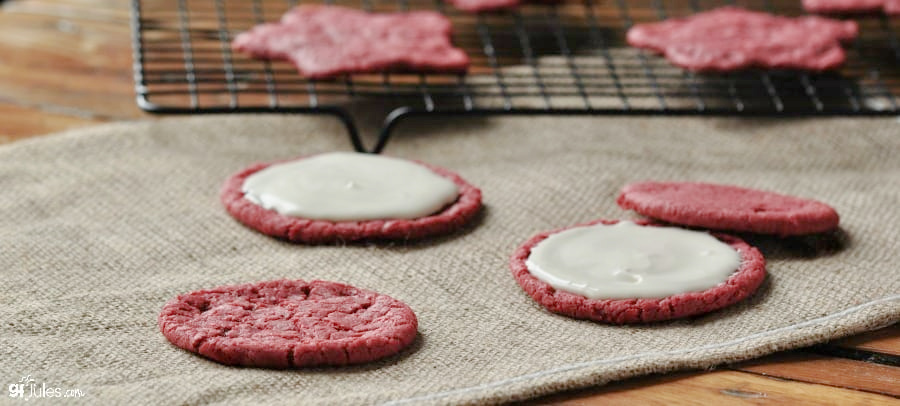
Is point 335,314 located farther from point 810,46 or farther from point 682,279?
point 810,46

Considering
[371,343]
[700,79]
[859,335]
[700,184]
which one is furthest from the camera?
[700,79]

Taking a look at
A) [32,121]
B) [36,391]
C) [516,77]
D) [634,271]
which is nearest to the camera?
[36,391]

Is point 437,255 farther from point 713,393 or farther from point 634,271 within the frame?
point 713,393

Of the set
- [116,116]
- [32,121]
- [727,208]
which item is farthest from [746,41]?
[32,121]

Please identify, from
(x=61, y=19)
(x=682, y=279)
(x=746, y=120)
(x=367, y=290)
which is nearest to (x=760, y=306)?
→ (x=682, y=279)

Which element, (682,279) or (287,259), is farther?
(287,259)

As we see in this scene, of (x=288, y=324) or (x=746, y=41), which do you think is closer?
(x=288, y=324)

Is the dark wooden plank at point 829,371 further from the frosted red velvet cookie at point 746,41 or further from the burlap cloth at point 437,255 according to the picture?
the frosted red velvet cookie at point 746,41
